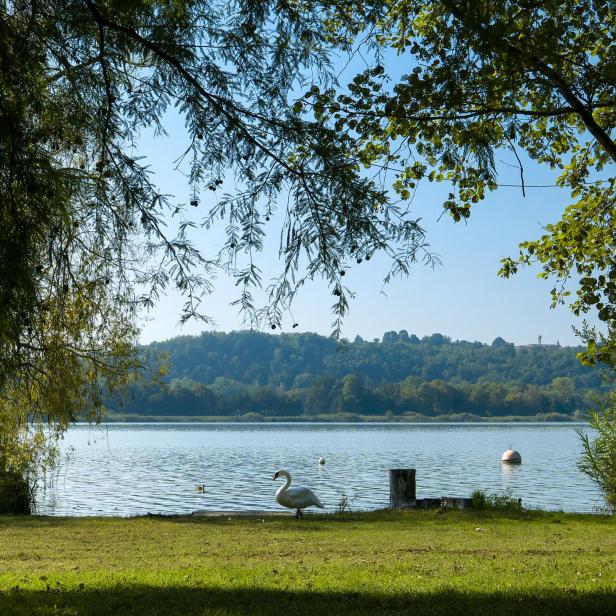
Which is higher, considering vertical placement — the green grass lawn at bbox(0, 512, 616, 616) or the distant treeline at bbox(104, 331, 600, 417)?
the distant treeline at bbox(104, 331, 600, 417)

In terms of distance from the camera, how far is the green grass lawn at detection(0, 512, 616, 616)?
23.2 ft

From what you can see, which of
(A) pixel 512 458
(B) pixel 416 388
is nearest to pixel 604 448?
(A) pixel 512 458

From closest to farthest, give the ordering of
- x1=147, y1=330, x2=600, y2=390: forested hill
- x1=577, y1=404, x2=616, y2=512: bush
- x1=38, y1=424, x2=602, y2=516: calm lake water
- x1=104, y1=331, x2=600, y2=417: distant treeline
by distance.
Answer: x1=577, y1=404, x2=616, y2=512: bush → x1=38, y1=424, x2=602, y2=516: calm lake water → x1=147, y1=330, x2=600, y2=390: forested hill → x1=104, y1=331, x2=600, y2=417: distant treeline

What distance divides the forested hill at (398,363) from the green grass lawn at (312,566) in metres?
49.9

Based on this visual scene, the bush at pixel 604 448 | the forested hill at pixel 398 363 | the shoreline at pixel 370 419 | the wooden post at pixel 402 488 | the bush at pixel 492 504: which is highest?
the forested hill at pixel 398 363

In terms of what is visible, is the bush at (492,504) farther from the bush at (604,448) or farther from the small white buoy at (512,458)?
the small white buoy at (512,458)

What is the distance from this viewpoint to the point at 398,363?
13488cm

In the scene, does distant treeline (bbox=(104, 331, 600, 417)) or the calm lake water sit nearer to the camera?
the calm lake water

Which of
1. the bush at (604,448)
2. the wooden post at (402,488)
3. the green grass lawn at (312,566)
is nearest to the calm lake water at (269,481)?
the green grass lawn at (312,566)

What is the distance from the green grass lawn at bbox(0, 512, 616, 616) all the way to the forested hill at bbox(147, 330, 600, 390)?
49.9 metres

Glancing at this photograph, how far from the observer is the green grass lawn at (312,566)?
7.06 metres

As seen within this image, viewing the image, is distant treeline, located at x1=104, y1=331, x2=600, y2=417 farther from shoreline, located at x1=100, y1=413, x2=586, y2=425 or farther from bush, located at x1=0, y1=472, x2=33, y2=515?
bush, located at x1=0, y1=472, x2=33, y2=515

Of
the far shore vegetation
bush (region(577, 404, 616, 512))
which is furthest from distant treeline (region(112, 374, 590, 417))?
bush (region(577, 404, 616, 512))

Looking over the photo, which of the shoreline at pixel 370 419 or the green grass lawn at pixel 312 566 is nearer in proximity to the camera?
the green grass lawn at pixel 312 566
